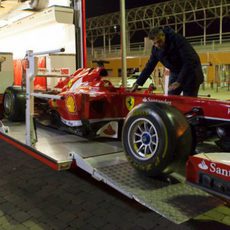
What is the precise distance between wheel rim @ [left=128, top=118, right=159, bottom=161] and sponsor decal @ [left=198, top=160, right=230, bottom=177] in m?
0.49

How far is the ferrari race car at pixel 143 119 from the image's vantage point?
10.6ft

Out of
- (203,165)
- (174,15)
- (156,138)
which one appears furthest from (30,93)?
(174,15)

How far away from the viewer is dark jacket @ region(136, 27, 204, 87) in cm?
460

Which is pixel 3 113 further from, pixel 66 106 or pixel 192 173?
pixel 192 173

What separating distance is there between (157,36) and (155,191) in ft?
6.72

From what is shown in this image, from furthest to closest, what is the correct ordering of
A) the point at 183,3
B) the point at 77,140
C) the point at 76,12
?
1. the point at 183,3
2. the point at 76,12
3. the point at 77,140

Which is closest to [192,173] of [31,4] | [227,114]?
[227,114]

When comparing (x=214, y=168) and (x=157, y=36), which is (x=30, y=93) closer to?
(x=157, y=36)

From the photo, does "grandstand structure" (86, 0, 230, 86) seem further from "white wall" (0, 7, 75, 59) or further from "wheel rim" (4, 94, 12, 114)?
"wheel rim" (4, 94, 12, 114)

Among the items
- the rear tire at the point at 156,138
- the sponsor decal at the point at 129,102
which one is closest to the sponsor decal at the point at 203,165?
the rear tire at the point at 156,138

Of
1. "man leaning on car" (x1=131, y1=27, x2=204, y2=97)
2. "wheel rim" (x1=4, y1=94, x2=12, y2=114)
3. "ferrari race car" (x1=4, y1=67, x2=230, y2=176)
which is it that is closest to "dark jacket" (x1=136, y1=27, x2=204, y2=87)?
"man leaning on car" (x1=131, y1=27, x2=204, y2=97)

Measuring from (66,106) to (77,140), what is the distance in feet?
1.77

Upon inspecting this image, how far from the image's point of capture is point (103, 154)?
407cm

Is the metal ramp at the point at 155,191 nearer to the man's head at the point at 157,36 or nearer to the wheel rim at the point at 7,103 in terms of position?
the man's head at the point at 157,36
